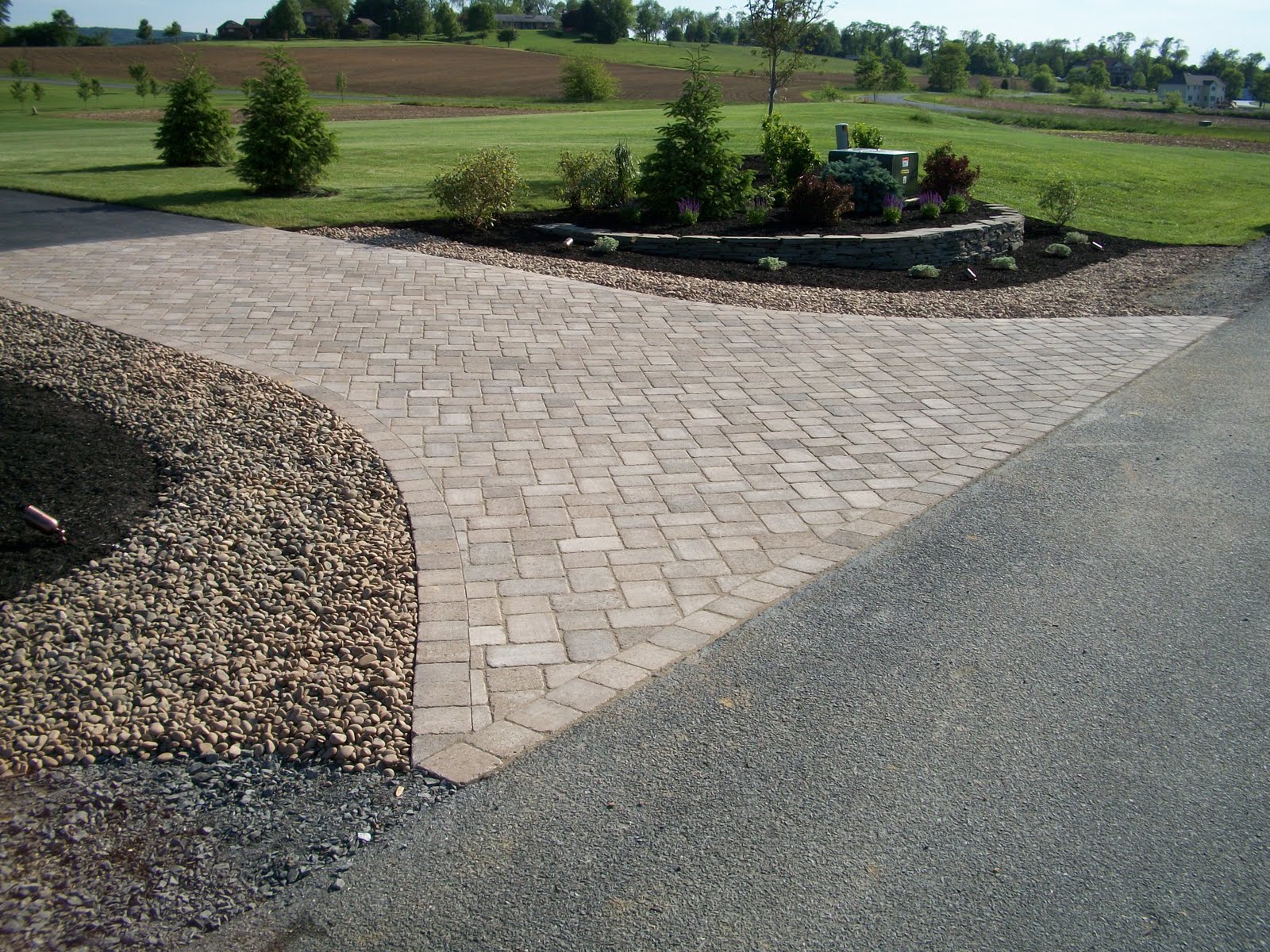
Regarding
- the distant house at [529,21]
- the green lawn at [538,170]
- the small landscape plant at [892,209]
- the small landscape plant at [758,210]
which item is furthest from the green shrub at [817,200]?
the distant house at [529,21]

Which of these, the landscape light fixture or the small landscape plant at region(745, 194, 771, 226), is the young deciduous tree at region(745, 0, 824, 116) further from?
the landscape light fixture

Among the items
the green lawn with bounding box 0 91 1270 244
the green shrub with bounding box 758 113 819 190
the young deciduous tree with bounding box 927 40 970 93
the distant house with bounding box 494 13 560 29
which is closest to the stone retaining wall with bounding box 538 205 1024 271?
the green shrub with bounding box 758 113 819 190

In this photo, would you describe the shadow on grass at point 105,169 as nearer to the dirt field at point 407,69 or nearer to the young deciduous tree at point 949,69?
the dirt field at point 407,69

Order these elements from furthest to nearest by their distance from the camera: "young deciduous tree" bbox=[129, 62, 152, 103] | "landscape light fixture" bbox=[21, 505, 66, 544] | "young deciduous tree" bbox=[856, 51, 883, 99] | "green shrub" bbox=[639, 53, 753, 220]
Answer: "young deciduous tree" bbox=[856, 51, 883, 99] < "young deciduous tree" bbox=[129, 62, 152, 103] < "green shrub" bbox=[639, 53, 753, 220] < "landscape light fixture" bbox=[21, 505, 66, 544]

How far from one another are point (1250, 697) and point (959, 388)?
14.5 ft

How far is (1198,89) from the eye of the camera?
385ft

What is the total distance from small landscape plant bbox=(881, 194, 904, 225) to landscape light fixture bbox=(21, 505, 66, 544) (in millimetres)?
11188

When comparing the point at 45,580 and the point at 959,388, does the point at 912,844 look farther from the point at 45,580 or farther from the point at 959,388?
the point at 959,388

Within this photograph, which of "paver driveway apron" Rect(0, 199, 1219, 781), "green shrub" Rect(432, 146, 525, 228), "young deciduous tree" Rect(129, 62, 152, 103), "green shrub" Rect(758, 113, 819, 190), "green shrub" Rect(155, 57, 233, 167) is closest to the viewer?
"paver driveway apron" Rect(0, 199, 1219, 781)

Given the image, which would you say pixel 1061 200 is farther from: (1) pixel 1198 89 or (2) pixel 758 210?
(1) pixel 1198 89

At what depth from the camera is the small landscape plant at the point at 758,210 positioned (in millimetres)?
13336

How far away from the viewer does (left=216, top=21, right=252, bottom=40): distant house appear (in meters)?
96.6

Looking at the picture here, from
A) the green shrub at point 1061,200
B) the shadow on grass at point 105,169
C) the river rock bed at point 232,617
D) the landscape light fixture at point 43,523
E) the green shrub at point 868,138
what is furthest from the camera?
the shadow on grass at point 105,169

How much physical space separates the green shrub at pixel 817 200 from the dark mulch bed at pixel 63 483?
9389 millimetres
